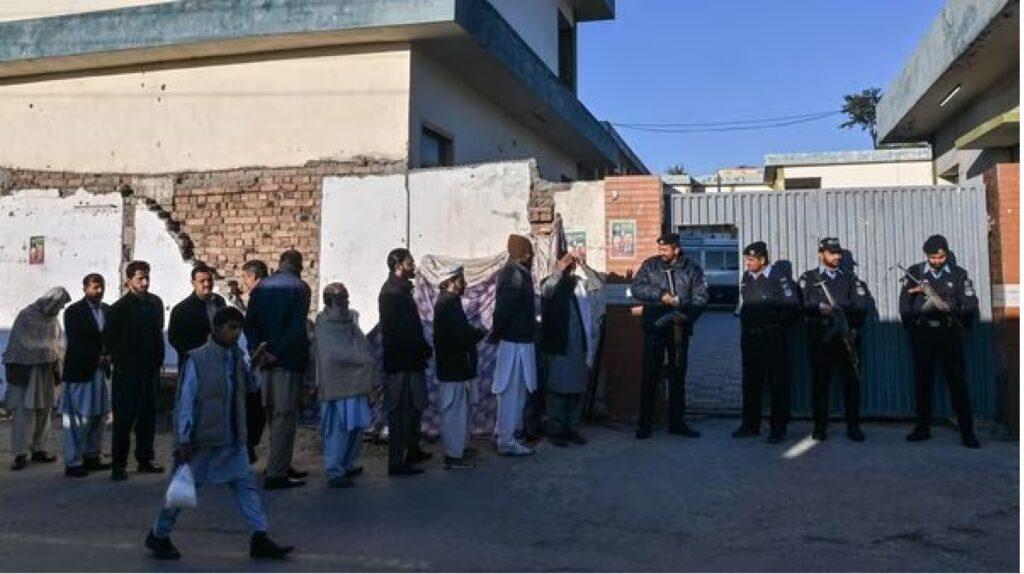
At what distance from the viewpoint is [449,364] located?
21.3 feet

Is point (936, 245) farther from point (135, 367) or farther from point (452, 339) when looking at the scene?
point (135, 367)

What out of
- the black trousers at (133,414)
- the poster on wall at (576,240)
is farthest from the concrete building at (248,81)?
the black trousers at (133,414)

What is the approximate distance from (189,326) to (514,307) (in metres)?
2.59

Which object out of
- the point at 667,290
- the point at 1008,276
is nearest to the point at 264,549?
the point at 667,290

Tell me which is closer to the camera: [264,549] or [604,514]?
[264,549]

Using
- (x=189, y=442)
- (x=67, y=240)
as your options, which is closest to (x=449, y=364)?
(x=189, y=442)

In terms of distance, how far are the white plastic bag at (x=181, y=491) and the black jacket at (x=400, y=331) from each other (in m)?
2.33

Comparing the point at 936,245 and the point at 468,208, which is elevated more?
the point at 468,208

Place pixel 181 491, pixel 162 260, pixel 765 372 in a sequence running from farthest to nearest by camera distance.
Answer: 1. pixel 162 260
2. pixel 765 372
3. pixel 181 491

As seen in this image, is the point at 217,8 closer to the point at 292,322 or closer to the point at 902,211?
the point at 292,322

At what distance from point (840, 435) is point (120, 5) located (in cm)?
921

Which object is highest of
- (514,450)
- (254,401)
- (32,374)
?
(32,374)

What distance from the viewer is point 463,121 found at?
10.2 m

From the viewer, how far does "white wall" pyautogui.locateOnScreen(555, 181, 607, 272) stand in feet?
26.3
